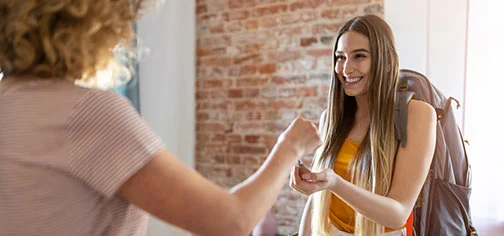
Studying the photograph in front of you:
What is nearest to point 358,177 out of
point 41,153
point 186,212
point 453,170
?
point 453,170

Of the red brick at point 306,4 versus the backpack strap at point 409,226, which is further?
the red brick at point 306,4

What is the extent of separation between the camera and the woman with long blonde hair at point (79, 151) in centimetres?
73

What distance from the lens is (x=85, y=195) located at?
78cm

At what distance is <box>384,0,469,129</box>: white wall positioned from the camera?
2236mm

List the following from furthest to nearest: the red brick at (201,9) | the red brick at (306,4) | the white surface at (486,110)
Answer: the red brick at (201,9), the red brick at (306,4), the white surface at (486,110)

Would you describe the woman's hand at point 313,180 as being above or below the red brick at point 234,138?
above

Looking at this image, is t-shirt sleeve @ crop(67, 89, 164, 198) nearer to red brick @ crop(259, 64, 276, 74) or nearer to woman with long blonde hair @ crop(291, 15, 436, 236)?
woman with long blonde hair @ crop(291, 15, 436, 236)

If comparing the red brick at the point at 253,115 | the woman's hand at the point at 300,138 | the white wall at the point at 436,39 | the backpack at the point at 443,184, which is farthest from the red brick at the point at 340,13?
the woman's hand at the point at 300,138

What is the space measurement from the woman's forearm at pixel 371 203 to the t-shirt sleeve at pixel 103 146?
847mm

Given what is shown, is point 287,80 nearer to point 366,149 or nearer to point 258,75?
point 258,75

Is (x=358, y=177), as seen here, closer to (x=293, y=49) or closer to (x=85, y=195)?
(x=85, y=195)

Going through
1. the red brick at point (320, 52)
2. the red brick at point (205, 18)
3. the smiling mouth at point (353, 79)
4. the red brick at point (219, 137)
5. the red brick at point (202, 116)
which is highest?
the red brick at point (205, 18)

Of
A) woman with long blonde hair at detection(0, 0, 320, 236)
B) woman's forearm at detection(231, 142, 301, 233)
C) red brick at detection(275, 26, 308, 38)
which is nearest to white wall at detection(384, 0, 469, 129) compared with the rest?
red brick at detection(275, 26, 308, 38)

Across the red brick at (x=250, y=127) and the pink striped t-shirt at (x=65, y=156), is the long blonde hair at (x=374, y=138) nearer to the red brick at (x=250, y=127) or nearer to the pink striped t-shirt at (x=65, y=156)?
the pink striped t-shirt at (x=65, y=156)
